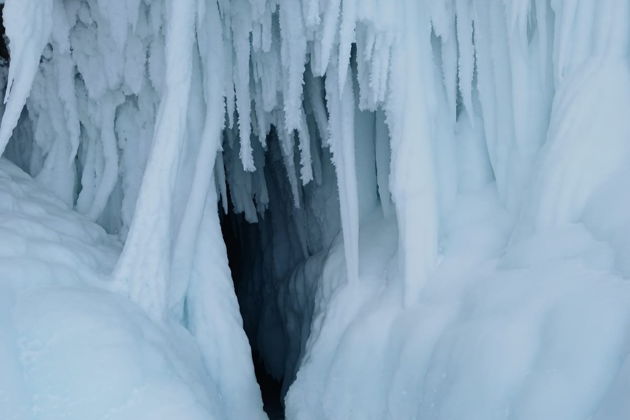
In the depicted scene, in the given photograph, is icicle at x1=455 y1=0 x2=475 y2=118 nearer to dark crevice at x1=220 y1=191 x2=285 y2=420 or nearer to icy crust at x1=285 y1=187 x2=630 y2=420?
icy crust at x1=285 y1=187 x2=630 y2=420

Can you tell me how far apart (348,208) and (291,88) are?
0.97 metres

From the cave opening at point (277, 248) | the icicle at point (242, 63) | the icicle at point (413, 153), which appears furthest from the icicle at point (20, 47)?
the cave opening at point (277, 248)

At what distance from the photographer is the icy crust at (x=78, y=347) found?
3.22 m

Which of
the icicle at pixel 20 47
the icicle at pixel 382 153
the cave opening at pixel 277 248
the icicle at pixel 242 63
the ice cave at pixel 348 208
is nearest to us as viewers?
the ice cave at pixel 348 208

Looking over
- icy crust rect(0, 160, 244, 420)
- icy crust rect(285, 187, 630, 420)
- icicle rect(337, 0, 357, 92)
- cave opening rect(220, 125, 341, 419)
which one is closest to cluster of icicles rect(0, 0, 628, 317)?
icicle rect(337, 0, 357, 92)

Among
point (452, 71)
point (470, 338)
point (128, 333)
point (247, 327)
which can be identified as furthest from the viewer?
point (247, 327)

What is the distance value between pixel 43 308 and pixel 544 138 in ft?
9.88

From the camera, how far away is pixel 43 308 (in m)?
3.57

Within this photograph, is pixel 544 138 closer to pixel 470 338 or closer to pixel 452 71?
pixel 452 71

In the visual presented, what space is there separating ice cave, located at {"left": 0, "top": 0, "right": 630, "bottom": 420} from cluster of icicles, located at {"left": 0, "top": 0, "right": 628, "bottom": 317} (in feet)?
0.05

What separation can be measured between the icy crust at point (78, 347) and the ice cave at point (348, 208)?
0.01m

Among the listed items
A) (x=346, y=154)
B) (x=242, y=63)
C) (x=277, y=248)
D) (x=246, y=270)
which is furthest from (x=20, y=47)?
(x=246, y=270)

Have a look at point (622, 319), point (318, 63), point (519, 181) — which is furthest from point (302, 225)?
point (622, 319)

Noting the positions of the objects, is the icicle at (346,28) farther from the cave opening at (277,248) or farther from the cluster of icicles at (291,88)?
the cave opening at (277,248)
